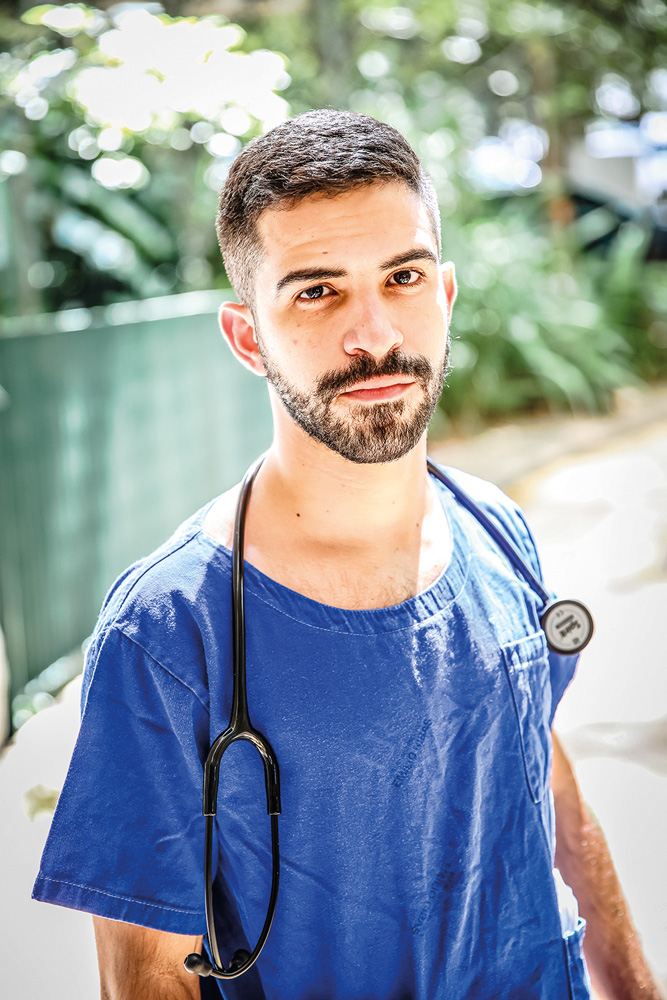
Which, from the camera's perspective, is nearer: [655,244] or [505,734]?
[505,734]

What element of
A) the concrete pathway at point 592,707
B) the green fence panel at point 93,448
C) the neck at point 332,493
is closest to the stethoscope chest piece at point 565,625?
the neck at point 332,493

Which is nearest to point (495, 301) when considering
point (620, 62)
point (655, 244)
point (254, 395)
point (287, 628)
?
point (254, 395)

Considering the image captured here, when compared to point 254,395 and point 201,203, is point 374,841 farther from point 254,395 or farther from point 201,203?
point 201,203

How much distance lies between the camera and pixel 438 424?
8422mm

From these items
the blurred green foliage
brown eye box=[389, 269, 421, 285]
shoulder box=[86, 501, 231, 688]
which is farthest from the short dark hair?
the blurred green foliage

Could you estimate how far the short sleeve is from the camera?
3.94 feet

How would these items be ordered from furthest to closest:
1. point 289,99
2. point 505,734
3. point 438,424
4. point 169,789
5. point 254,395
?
1. point 438,424
2. point 289,99
3. point 254,395
4. point 505,734
5. point 169,789

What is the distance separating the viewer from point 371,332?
1315 mm

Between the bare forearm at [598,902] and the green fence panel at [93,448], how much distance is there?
2734 millimetres

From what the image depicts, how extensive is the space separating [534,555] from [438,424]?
269 inches

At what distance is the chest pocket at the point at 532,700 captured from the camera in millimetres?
1408

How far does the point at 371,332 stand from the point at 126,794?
27.0 inches

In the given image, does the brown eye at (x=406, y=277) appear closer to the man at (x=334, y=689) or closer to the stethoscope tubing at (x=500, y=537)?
the man at (x=334, y=689)

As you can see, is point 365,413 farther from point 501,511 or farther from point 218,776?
point 218,776
